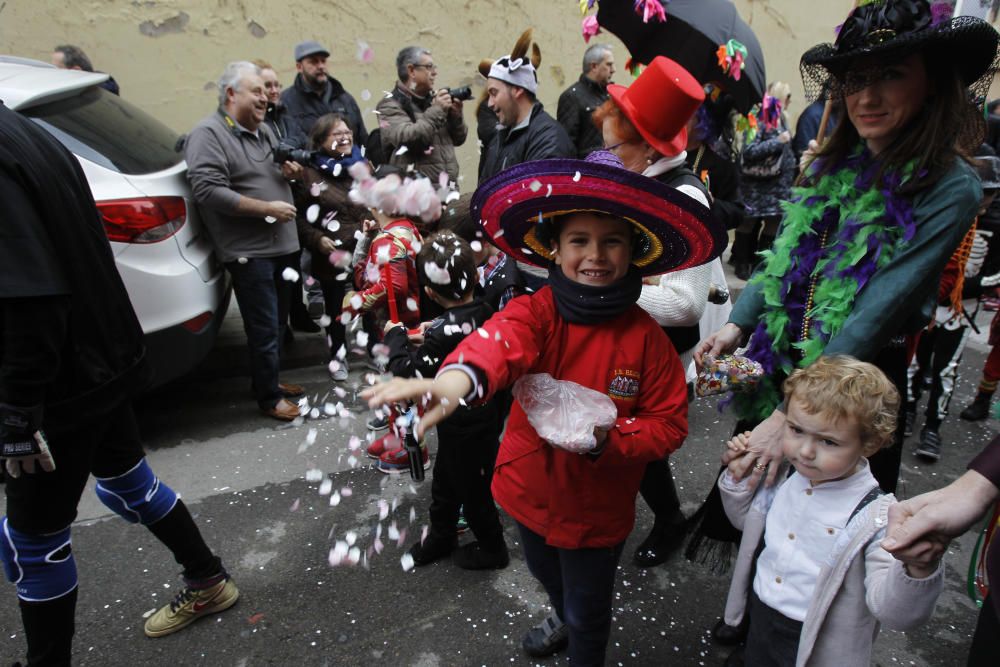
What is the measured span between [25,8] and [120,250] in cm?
386

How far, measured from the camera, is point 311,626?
7.91ft

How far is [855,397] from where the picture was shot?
1578mm

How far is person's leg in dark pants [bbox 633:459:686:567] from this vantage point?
2742 mm

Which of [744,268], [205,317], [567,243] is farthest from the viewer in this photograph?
[744,268]

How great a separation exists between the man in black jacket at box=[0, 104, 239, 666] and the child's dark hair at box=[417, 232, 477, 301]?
1003 mm

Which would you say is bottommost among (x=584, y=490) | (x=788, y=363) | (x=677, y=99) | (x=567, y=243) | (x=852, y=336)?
(x=584, y=490)

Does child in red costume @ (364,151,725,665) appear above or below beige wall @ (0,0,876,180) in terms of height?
below

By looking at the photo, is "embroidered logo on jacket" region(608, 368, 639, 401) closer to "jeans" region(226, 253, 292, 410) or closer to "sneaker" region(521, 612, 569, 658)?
"sneaker" region(521, 612, 569, 658)

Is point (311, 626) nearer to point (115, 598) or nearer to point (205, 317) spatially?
point (115, 598)

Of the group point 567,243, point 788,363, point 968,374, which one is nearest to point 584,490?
point 567,243

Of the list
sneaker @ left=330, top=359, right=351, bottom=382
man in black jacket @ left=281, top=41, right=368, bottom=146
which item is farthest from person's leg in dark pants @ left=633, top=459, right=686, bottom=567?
man in black jacket @ left=281, top=41, right=368, bottom=146

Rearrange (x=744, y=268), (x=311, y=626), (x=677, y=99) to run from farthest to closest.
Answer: (x=744, y=268), (x=311, y=626), (x=677, y=99)

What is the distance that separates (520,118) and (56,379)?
8.25 ft

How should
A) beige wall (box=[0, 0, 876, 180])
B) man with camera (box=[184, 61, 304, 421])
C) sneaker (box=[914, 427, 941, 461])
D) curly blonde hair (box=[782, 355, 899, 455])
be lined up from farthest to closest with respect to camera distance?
beige wall (box=[0, 0, 876, 180]) → sneaker (box=[914, 427, 941, 461]) → man with camera (box=[184, 61, 304, 421]) → curly blonde hair (box=[782, 355, 899, 455])
